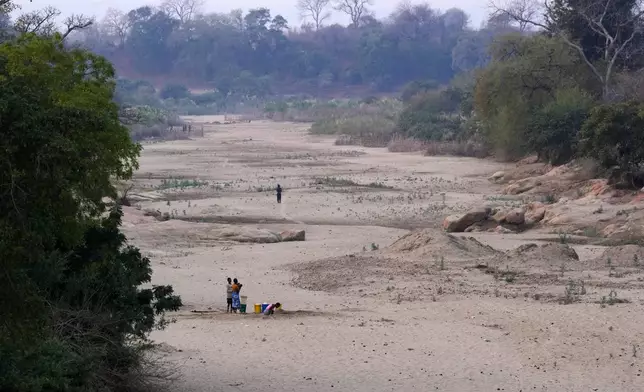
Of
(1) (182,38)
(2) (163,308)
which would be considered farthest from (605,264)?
(1) (182,38)

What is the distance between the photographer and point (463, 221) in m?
31.4

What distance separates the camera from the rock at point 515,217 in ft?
103

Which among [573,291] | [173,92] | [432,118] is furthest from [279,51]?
[573,291]

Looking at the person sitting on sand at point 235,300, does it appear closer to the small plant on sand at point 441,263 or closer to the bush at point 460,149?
the small plant on sand at point 441,263

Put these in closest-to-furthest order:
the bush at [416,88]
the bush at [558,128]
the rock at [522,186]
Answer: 1. the rock at [522,186]
2. the bush at [558,128]
3. the bush at [416,88]

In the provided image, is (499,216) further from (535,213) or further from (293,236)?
(293,236)

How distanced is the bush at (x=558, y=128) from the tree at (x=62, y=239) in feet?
115

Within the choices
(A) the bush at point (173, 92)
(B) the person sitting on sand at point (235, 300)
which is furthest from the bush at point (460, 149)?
(A) the bush at point (173, 92)

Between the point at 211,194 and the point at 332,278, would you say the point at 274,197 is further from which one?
the point at 332,278

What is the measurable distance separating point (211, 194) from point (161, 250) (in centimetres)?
1440

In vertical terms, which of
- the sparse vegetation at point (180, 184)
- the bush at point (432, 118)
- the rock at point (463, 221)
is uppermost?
the bush at point (432, 118)

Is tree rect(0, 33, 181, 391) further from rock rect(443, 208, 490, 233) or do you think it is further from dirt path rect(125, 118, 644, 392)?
rock rect(443, 208, 490, 233)

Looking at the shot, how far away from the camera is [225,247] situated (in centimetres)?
2795

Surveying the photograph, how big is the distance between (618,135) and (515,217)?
6.72 metres
